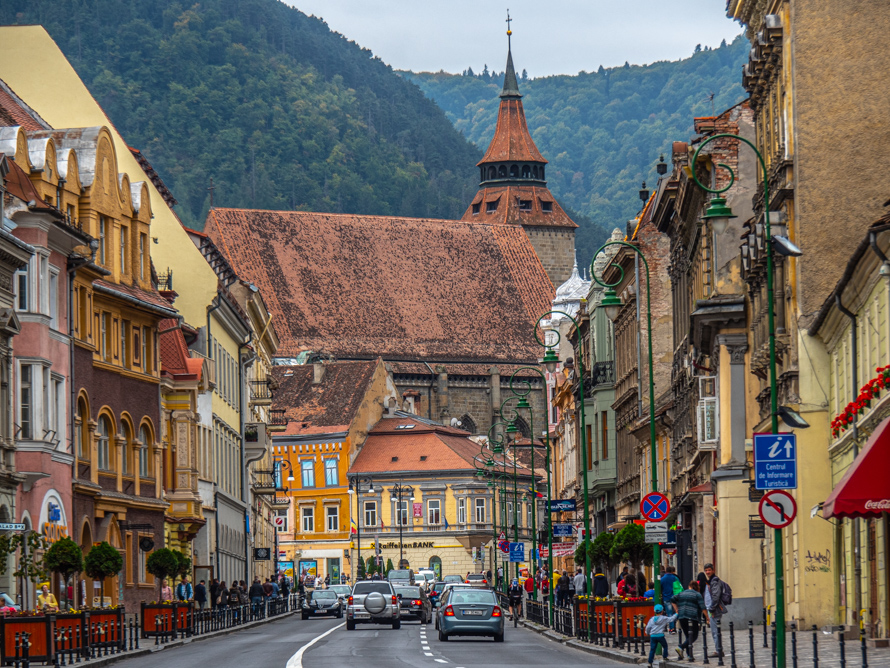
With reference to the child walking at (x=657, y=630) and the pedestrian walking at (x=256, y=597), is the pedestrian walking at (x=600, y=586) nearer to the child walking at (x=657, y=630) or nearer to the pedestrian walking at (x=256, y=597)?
the child walking at (x=657, y=630)

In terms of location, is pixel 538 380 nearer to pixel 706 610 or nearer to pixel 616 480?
pixel 616 480

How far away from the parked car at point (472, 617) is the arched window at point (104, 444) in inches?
424

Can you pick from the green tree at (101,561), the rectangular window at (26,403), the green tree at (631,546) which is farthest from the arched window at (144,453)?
the green tree at (631,546)

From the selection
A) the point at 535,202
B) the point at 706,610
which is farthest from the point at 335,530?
the point at 706,610

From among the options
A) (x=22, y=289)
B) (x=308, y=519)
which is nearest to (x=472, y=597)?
(x=22, y=289)

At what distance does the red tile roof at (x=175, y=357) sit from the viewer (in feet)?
184

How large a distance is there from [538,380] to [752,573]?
10433 centimetres

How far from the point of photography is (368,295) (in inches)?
5600

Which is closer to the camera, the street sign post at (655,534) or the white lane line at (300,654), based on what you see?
the white lane line at (300,654)

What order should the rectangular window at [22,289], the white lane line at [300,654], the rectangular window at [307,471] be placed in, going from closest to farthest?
the white lane line at [300,654] → the rectangular window at [22,289] → the rectangular window at [307,471]

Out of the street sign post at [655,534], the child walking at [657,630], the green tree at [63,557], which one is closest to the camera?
the child walking at [657,630]

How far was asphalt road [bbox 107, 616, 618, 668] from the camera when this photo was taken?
30047 mm

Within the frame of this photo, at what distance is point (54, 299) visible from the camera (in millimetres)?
41562

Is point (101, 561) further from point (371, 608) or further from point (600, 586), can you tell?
point (371, 608)
